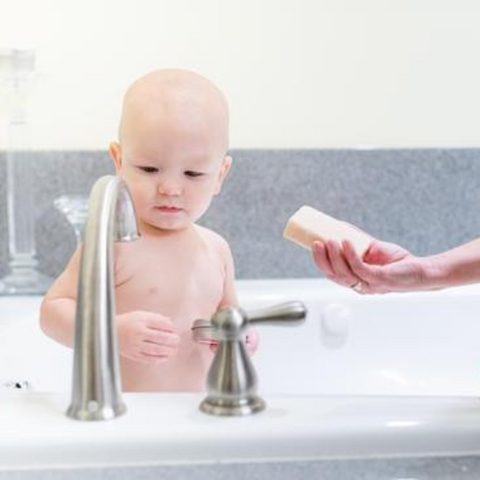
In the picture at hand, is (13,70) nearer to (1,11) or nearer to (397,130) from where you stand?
(1,11)

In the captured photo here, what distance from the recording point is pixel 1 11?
137 cm

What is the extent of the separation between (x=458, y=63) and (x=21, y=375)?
2.96 ft

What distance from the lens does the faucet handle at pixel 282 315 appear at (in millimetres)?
551

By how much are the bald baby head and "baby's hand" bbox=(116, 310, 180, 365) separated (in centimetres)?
20

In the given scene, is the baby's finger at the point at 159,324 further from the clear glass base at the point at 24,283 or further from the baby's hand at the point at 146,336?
the clear glass base at the point at 24,283

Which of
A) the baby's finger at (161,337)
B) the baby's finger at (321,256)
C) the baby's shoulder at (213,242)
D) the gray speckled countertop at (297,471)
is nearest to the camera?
the gray speckled countertop at (297,471)

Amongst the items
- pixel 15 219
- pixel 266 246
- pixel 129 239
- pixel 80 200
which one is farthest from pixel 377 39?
pixel 129 239

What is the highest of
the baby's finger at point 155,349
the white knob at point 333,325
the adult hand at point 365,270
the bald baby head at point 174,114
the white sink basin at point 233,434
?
the bald baby head at point 174,114

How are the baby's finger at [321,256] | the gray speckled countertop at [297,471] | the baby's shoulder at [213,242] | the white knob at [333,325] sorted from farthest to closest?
the white knob at [333,325], the baby's shoulder at [213,242], the baby's finger at [321,256], the gray speckled countertop at [297,471]

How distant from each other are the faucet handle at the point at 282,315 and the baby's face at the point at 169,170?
0.34 m

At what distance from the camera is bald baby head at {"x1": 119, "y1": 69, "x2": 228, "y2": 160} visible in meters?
0.86

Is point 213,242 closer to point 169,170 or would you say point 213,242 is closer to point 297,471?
point 169,170

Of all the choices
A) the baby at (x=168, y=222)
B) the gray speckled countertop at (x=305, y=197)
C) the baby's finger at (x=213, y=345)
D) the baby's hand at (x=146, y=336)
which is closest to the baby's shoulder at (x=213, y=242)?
the baby at (x=168, y=222)

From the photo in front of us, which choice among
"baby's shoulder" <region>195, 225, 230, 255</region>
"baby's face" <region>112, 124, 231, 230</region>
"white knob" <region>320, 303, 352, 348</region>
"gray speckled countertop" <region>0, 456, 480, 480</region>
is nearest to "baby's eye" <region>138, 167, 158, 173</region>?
"baby's face" <region>112, 124, 231, 230</region>
